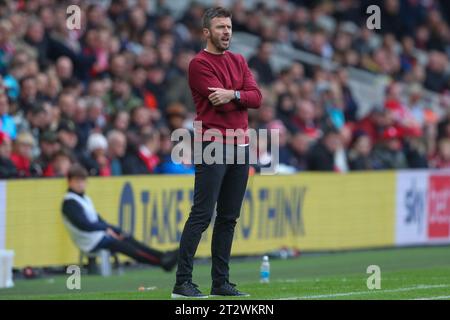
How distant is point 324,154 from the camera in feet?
68.6

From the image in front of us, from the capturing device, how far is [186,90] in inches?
856

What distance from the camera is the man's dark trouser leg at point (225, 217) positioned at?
430 inches

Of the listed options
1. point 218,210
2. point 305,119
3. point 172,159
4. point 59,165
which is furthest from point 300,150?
point 218,210

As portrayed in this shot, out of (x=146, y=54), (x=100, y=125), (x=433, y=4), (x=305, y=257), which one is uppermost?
(x=433, y=4)

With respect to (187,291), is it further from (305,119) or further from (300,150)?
(305,119)

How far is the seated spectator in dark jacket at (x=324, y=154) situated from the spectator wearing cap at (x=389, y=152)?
1545 mm

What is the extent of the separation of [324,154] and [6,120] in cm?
635

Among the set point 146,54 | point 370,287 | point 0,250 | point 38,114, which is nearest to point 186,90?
point 146,54

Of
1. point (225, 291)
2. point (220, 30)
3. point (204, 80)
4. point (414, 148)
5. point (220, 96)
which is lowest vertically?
Answer: point (225, 291)

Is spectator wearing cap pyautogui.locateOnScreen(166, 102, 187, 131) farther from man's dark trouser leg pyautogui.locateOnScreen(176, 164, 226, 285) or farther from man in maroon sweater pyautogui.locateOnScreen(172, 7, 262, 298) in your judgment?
man's dark trouser leg pyautogui.locateOnScreen(176, 164, 226, 285)

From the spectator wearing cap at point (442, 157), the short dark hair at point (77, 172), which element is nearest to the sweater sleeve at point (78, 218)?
the short dark hair at point (77, 172)

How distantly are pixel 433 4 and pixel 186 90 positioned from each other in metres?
13.2

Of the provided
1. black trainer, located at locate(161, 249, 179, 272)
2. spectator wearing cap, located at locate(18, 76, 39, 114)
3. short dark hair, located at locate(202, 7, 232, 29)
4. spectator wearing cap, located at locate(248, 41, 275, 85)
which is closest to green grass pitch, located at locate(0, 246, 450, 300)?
black trainer, located at locate(161, 249, 179, 272)

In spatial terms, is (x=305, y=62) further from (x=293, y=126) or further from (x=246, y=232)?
(x=246, y=232)
